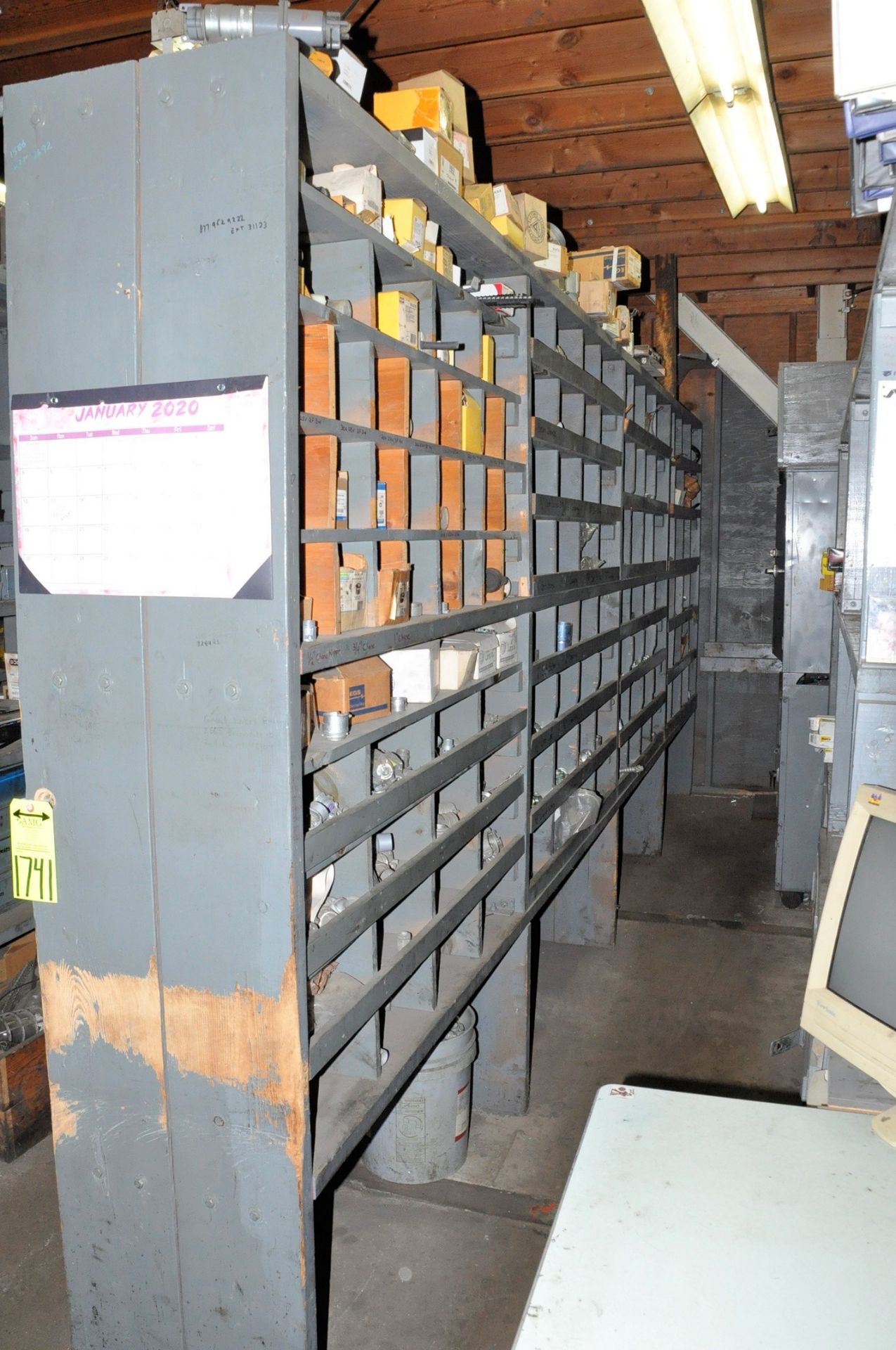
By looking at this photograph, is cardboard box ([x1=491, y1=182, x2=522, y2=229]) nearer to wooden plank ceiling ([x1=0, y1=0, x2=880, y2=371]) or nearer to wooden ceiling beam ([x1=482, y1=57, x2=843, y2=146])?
wooden plank ceiling ([x1=0, y1=0, x2=880, y2=371])

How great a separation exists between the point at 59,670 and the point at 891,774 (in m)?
1.62

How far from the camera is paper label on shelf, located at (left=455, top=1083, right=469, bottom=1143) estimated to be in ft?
9.27

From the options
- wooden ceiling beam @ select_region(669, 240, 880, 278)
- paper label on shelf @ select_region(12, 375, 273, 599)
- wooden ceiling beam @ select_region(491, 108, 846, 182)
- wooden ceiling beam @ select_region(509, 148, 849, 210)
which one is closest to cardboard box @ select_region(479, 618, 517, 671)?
paper label on shelf @ select_region(12, 375, 273, 599)

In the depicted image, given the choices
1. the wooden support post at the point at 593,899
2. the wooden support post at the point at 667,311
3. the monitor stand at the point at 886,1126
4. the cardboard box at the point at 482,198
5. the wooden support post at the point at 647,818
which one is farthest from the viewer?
the wooden support post at the point at 647,818

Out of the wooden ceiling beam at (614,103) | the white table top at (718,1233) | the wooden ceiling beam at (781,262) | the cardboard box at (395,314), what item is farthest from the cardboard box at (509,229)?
the wooden ceiling beam at (781,262)

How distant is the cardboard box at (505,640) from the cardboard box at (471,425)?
518 mm

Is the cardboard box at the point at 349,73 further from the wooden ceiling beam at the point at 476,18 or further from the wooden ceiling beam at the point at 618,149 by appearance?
the wooden ceiling beam at the point at 618,149

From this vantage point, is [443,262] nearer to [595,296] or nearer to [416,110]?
[416,110]

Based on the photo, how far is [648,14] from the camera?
2.40 meters

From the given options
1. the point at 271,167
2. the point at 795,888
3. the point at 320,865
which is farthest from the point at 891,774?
the point at 795,888

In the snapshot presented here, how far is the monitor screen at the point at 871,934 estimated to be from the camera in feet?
5.55

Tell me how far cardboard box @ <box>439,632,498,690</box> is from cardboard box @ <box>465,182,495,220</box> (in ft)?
3.67

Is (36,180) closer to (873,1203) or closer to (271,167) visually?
(271,167)

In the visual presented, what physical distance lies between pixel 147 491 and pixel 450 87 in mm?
1511
